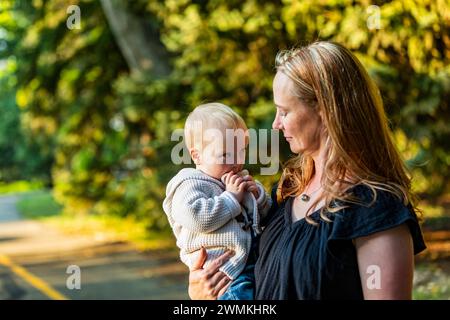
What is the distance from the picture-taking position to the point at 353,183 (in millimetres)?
2133

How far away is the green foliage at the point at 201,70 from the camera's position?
26.4 feet

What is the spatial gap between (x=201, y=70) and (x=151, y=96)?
91 cm

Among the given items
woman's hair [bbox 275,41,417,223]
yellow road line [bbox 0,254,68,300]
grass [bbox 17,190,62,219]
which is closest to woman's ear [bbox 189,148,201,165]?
woman's hair [bbox 275,41,417,223]

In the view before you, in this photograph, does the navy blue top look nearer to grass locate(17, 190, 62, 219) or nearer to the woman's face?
the woman's face

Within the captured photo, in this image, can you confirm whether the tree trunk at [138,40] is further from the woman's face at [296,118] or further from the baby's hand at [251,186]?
the woman's face at [296,118]

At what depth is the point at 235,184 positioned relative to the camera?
2572 mm

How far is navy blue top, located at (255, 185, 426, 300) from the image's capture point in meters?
2.04

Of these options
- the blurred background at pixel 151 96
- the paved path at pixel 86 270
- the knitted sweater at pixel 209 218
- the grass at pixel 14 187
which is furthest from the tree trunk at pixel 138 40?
the grass at pixel 14 187

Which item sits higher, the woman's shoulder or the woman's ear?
the woman's ear

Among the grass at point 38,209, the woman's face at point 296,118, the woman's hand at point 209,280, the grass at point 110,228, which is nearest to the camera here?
the woman's face at point 296,118

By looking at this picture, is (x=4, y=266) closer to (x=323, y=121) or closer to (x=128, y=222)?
(x=128, y=222)

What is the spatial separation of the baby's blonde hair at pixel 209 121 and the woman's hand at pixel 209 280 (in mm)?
396

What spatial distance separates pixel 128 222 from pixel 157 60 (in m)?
6.15
